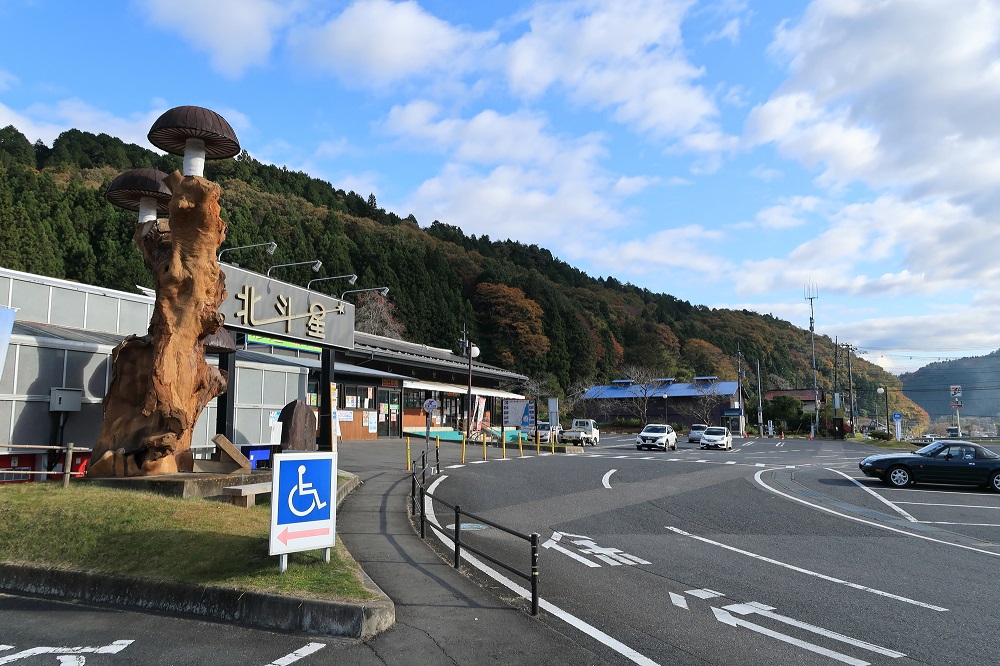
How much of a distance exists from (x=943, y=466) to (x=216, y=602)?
19262 mm

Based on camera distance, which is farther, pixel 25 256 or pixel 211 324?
pixel 25 256

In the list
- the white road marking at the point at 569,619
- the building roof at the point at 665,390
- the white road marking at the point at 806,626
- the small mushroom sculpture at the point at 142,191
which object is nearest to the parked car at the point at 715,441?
the building roof at the point at 665,390

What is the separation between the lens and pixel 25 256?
38750mm

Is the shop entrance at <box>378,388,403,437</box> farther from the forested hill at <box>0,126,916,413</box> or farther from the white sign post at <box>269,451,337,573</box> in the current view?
the white sign post at <box>269,451,337,573</box>

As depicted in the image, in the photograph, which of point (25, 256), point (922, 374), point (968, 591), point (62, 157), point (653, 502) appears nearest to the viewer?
point (968, 591)

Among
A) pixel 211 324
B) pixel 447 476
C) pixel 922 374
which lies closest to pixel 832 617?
pixel 211 324

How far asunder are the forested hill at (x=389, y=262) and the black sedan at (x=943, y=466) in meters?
43.4

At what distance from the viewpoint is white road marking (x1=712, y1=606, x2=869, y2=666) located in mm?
5660

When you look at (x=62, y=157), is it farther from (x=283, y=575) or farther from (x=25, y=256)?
(x=283, y=575)

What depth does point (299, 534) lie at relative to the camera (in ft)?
23.4

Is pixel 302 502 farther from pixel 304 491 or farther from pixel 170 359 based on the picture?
pixel 170 359

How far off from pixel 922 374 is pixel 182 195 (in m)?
194

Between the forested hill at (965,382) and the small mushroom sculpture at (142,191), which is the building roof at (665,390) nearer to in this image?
the small mushroom sculpture at (142,191)

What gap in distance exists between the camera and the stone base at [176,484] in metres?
11.4
